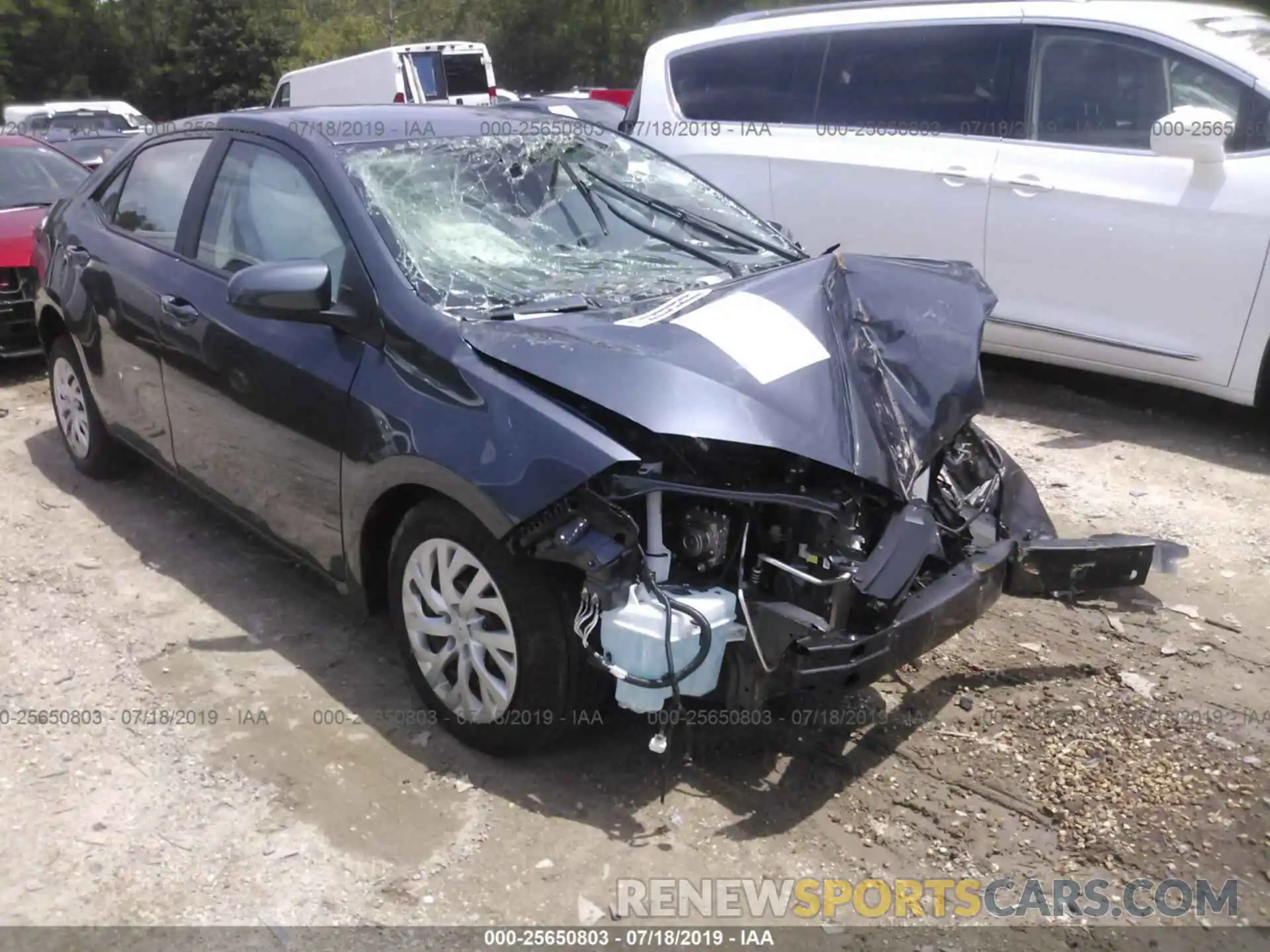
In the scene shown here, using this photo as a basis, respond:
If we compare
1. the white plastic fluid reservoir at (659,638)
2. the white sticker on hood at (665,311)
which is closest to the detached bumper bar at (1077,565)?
the white plastic fluid reservoir at (659,638)

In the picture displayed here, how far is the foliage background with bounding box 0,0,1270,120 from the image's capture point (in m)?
37.4

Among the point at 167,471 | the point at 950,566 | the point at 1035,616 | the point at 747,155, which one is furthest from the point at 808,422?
the point at 747,155

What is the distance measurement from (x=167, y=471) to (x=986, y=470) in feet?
10.1

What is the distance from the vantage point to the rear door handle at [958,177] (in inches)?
226

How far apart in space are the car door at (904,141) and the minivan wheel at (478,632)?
12.1 feet

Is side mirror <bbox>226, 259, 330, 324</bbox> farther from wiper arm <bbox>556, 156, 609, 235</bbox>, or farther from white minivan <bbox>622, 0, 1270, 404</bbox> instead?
white minivan <bbox>622, 0, 1270, 404</bbox>

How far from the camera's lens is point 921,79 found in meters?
6.06

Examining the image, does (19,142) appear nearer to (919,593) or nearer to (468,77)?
(919,593)

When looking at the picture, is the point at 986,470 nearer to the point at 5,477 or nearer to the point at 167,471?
the point at 167,471

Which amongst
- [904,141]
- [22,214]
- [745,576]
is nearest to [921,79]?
[904,141]

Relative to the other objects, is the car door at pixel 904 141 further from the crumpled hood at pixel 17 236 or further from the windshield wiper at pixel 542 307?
the crumpled hood at pixel 17 236

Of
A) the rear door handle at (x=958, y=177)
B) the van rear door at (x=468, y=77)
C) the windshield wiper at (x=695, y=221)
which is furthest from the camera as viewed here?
the van rear door at (x=468, y=77)

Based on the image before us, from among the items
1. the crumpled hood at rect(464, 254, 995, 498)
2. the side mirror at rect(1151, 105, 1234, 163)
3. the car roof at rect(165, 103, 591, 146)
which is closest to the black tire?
the car roof at rect(165, 103, 591, 146)

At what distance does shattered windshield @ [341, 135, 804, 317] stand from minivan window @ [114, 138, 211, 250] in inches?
40.3
